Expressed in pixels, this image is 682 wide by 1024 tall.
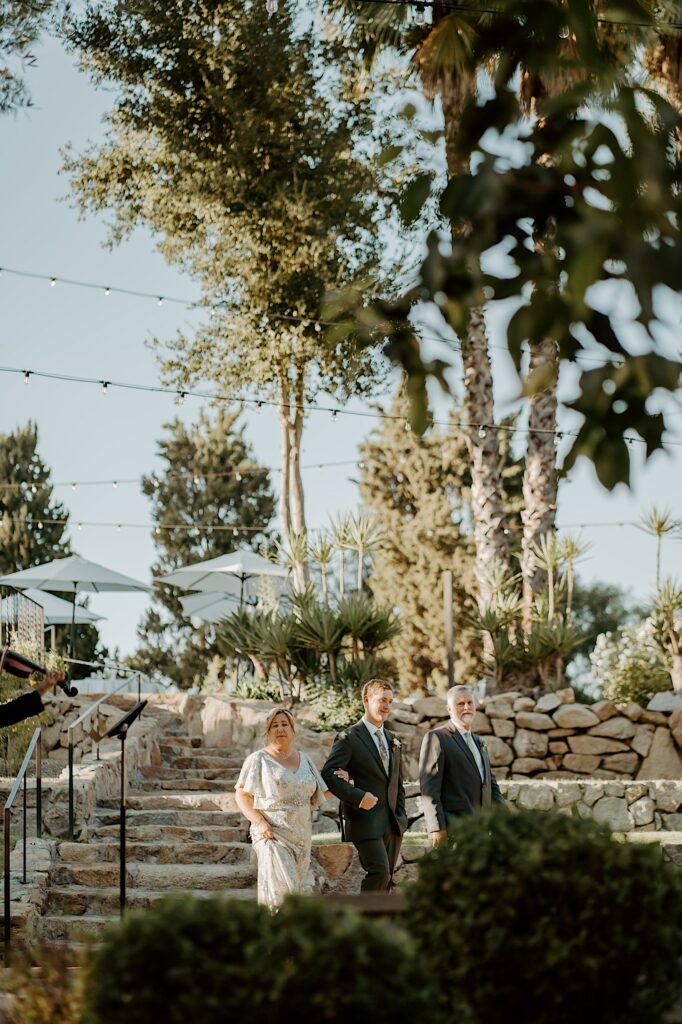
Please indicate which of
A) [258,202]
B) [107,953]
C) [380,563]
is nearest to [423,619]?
[380,563]

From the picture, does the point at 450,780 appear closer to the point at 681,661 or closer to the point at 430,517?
the point at 681,661

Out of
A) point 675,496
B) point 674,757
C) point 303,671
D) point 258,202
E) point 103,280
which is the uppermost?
point 258,202

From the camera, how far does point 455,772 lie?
288 inches

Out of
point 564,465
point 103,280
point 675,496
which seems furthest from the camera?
point 103,280

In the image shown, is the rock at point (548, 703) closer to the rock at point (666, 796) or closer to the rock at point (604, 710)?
the rock at point (604, 710)

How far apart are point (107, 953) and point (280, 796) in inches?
164

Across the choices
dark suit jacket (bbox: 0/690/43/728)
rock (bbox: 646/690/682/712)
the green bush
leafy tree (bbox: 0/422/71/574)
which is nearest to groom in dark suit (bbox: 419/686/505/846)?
dark suit jacket (bbox: 0/690/43/728)

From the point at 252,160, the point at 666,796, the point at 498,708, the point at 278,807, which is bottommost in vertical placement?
the point at 666,796

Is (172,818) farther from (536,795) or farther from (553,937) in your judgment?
(553,937)

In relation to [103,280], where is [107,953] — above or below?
below

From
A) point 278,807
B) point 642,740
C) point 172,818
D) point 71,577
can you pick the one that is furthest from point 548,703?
point 71,577

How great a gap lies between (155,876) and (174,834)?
1.06 m

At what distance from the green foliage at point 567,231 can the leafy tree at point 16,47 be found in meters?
9.99

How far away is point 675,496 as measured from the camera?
14.5m
